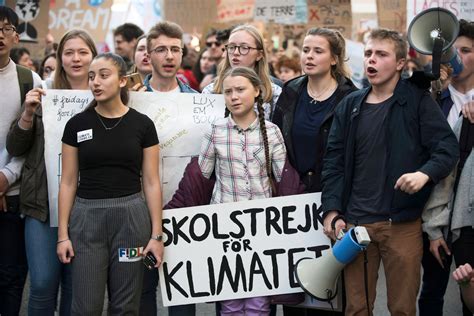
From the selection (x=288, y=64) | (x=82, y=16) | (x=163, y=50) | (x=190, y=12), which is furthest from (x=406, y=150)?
(x=190, y=12)

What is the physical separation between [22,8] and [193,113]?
18.7ft

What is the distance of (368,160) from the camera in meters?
4.80

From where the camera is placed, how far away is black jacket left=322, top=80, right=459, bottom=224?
465 cm

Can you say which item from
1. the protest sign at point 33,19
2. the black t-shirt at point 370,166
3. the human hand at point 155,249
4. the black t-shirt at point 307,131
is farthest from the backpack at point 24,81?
the protest sign at point 33,19

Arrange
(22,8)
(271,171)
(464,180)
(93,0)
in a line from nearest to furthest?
(464,180) → (271,171) → (22,8) → (93,0)

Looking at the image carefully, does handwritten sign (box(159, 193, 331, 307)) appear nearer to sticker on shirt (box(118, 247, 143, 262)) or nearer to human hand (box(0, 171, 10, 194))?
sticker on shirt (box(118, 247, 143, 262))

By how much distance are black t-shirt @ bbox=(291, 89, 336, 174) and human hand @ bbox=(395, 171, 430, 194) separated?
804mm

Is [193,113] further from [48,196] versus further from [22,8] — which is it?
[22,8]

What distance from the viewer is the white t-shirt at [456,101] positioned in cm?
575

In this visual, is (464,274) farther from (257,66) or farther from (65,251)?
(65,251)

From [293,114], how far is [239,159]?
0.52 m

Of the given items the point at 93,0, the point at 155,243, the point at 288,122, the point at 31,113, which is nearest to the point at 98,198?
the point at 155,243

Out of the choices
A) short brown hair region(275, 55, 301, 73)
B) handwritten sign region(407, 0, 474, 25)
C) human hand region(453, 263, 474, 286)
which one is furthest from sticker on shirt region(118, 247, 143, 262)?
short brown hair region(275, 55, 301, 73)

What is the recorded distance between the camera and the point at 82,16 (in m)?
11.8
